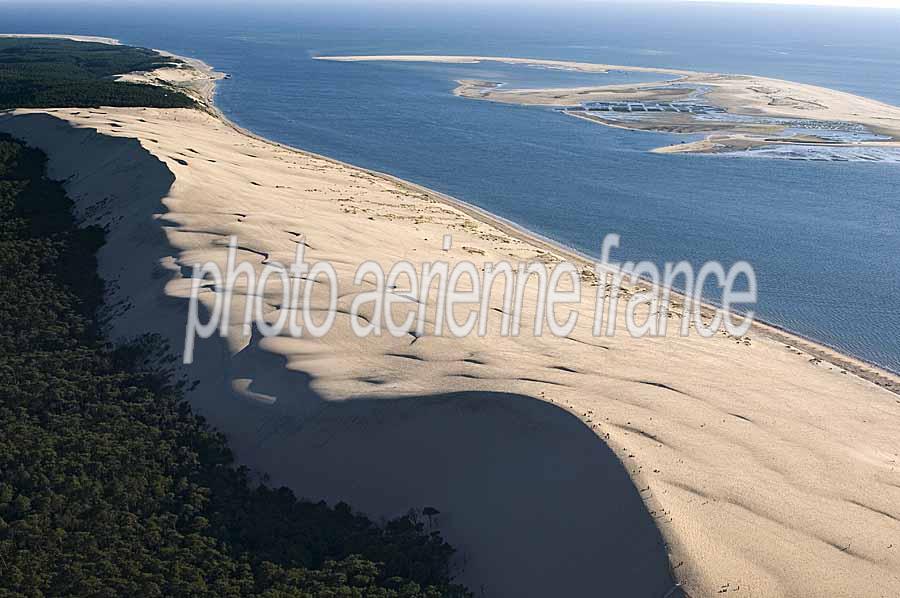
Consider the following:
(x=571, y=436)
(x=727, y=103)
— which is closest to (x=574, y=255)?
(x=571, y=436)

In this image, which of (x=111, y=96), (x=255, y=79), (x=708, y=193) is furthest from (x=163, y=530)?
(x=255, y=79)

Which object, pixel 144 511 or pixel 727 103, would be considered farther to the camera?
pixel 727 103

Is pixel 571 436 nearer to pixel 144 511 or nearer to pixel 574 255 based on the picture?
pixel 144 511

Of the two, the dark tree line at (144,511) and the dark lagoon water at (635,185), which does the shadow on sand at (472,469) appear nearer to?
the dark tree line at (144,511)

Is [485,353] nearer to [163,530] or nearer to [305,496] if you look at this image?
[305,496]

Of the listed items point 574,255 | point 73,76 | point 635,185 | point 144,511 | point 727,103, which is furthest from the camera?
point 73,76

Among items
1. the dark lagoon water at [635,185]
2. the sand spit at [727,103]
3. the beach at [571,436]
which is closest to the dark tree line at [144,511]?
the beach at [571,436]

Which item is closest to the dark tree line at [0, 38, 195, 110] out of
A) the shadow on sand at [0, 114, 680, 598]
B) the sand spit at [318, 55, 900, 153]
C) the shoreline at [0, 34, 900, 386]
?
the shoreline at [0, 34, 900, 386]
